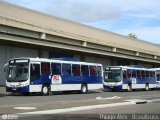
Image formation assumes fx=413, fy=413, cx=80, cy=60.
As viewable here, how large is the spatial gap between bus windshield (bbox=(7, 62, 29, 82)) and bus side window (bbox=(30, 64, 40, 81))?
1.36ft

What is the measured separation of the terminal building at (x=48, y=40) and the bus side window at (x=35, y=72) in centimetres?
957

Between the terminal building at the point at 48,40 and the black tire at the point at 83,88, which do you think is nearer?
the black tire at the point at 83,88

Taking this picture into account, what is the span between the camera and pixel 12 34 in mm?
41969

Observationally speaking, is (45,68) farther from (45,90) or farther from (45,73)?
(45,90)

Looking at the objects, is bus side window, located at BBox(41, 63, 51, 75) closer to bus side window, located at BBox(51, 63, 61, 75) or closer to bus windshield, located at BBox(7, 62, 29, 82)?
bus side window, located at BBox(51, 63, 61, 75)

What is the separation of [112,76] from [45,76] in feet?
43.8

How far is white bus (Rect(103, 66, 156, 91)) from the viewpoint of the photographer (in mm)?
44500

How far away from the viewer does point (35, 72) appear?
3212 cm

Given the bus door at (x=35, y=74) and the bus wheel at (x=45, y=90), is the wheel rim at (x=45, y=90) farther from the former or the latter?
the bus door at (x=35, y=74)

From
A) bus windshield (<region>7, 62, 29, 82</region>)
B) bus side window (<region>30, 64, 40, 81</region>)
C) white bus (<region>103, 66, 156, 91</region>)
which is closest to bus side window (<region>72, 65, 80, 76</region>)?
bus side window (<region>30, 64, 40, 81</region>)

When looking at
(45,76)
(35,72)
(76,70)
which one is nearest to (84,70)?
(76,70)

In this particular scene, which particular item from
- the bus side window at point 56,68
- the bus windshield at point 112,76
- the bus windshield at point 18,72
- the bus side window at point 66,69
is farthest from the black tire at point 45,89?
the bus windshield at point 112,76

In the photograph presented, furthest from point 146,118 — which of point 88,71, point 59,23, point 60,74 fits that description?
point 59,23

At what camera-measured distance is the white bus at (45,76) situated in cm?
3161
